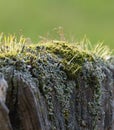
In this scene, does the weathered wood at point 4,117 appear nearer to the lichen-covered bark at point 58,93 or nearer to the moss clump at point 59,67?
the lichen-covered bark at point 58,93

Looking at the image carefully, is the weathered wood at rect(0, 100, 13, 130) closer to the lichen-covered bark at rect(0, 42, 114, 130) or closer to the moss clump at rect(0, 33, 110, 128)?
the lichen-covered bark at rect(0, 42, 114, 130)

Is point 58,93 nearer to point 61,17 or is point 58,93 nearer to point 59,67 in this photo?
point 59,67

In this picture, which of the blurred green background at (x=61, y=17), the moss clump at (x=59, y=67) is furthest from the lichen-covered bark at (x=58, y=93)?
the blurred green background at (x=61, y=17)

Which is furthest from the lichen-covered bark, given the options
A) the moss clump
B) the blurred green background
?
the blurred green background

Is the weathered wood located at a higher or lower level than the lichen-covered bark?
lower

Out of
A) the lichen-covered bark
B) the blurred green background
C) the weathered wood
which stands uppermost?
the blurred green background

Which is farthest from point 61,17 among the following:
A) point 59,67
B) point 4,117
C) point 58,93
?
point 4,117

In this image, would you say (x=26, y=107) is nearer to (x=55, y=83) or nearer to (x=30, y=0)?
(x=55, y=83)
